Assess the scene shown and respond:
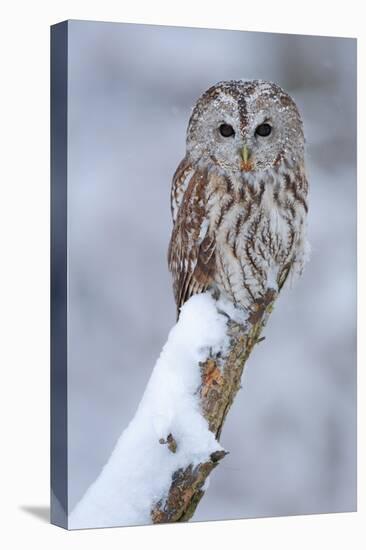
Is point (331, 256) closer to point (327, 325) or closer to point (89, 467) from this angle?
point (327, 325)

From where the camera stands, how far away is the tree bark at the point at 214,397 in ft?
19.4

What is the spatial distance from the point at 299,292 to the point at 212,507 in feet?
3.54

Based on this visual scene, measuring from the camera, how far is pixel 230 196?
596cm

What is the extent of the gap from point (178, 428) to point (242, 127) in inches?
53.2

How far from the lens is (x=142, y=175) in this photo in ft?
19.4

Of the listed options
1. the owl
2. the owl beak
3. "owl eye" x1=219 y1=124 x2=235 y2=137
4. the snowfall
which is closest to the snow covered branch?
the snowfall

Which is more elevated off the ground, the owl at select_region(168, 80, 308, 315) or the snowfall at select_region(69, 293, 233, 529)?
the owl at select_region(168, 80, 308, 315)

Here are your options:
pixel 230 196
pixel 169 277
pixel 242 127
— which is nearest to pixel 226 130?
pixel 242 127

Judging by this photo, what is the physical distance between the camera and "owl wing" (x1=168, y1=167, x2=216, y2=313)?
5.98 metres

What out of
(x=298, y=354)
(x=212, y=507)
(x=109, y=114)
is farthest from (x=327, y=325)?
(x=109, y=114)

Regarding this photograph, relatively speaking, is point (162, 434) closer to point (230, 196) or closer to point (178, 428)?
point (178, 428)

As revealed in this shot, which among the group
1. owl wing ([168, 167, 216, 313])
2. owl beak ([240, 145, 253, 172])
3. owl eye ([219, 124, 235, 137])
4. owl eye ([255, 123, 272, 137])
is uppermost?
owl eye ([255, 123, 272, 137])

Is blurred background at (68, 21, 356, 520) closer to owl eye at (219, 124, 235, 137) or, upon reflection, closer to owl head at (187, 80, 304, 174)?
owl head at (187, 80, 304, 174)

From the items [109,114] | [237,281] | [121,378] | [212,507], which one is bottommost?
[212,507]
